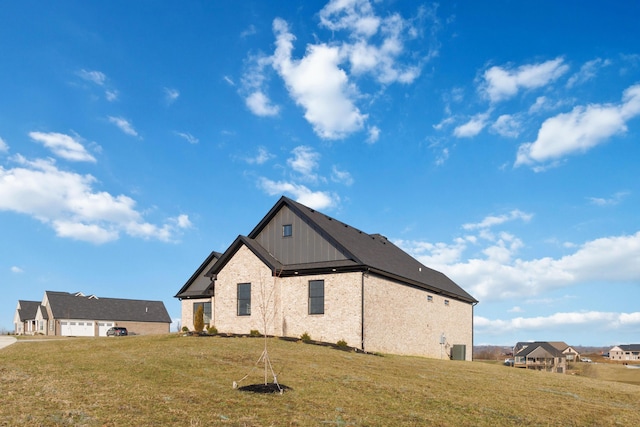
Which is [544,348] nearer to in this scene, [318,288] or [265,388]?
[318,288]

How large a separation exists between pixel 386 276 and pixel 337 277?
132 inches

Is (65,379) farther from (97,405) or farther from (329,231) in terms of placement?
(329,231)

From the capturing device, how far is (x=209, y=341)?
2531 centimetres

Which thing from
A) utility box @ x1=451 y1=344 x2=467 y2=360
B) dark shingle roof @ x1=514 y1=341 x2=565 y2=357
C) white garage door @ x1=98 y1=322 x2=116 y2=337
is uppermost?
utility box @ x1=451 y1=344 x2=467 y2=360

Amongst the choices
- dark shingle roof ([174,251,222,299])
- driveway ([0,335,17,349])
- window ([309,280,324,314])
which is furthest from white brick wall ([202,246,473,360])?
driveway ([0,335,17,349])

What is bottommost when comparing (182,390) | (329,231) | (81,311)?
(81,311)

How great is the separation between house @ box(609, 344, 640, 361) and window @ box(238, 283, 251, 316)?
15490 cm

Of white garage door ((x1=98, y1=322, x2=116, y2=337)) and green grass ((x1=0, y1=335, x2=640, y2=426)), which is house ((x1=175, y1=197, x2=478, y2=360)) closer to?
green grass ((x1=0, y1=335, x2=640, y2=426))

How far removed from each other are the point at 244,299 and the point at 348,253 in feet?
24.2

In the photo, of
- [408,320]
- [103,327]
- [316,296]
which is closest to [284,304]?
[316,296]

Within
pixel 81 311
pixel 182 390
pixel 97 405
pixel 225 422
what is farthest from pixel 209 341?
pixel 81 311

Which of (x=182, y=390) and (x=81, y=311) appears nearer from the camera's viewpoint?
(x=182, y=390)

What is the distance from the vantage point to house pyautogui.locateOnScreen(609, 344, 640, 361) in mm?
149750

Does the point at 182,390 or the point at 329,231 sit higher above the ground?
the point at 329,231
